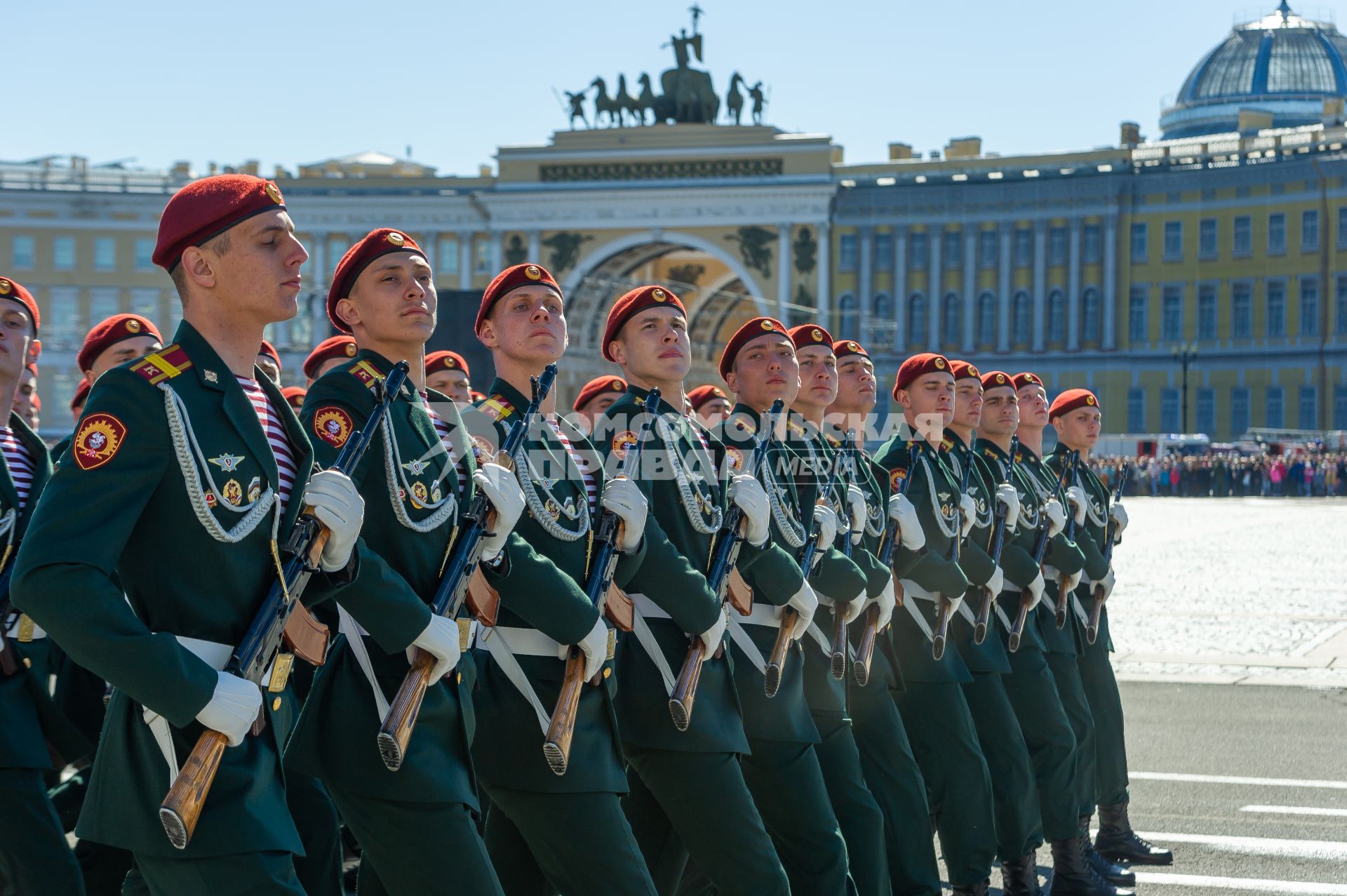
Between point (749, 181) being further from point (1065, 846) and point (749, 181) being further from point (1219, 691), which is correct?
point (1065, 846)

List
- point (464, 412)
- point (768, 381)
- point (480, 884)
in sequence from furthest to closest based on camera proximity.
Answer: point (768, 381) < point (464, 412) < point (480, 884)

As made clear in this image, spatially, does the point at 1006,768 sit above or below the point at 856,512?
below

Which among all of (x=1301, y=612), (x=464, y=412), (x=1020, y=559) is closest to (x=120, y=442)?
(x=464, y=412)

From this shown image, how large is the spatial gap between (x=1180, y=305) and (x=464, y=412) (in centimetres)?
5528

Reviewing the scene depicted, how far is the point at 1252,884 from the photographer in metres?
6.65

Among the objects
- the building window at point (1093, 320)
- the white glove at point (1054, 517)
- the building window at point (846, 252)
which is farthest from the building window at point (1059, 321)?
the white glove at point (1054, 517)

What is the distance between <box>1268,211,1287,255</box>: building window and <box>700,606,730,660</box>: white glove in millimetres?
54404

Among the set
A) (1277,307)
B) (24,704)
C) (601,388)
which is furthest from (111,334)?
(1277,307)

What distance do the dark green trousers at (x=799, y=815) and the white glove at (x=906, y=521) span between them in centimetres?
147

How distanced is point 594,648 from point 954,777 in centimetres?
235

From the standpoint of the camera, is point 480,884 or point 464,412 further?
point 464,412

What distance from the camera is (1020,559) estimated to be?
716 cm

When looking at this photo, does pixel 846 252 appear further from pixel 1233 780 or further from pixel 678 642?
pixel 678 642

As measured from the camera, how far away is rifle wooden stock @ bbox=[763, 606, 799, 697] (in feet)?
17.1
